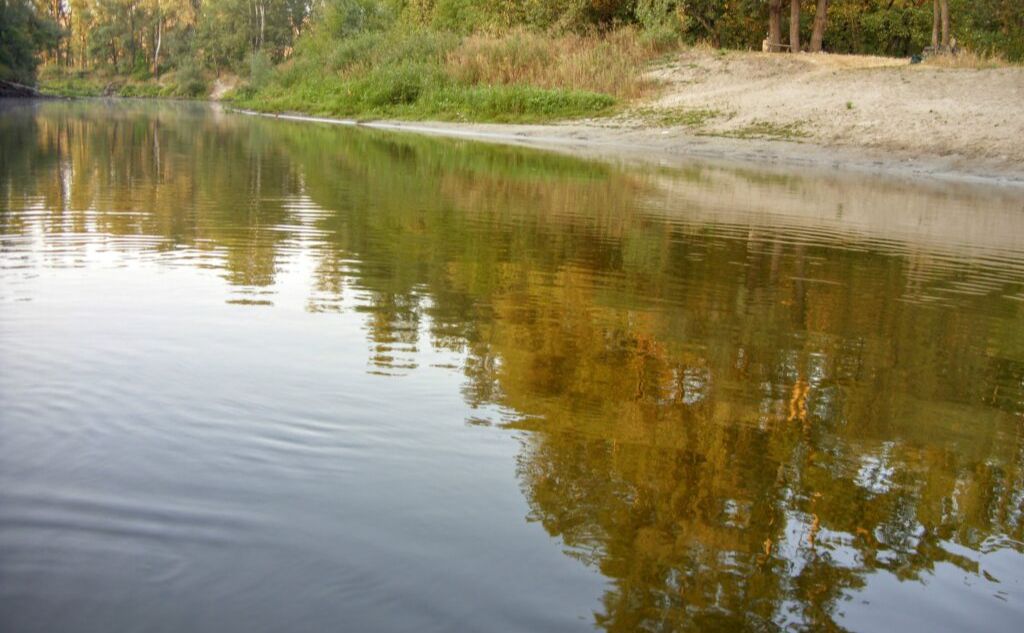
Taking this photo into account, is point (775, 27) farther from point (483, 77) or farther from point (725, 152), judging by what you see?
point (725, 152)

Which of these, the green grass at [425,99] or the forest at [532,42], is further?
the forest at [532,42]

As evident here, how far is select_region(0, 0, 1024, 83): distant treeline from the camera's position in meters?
38.0

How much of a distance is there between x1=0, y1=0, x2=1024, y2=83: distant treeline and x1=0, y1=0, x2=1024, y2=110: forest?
0.09 metres

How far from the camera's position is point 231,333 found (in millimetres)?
5363

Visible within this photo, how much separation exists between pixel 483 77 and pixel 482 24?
→ 1026cm

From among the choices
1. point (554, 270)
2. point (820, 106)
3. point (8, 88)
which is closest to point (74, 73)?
point (8, 88)

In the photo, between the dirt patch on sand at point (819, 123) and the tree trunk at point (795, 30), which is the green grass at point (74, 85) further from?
the tree trunk at point (795, 30)

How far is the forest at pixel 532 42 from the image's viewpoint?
33438 mm

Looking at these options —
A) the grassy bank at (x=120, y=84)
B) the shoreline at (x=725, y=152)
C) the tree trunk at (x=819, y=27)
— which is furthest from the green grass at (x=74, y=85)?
the tree trunk at (x=819, y=27)

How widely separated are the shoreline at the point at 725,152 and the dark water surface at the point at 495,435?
11984mm

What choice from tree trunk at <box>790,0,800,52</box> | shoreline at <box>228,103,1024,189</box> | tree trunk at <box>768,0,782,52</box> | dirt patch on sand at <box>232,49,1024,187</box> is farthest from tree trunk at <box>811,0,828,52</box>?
shoreline at <box>228,103,1024,189</box>

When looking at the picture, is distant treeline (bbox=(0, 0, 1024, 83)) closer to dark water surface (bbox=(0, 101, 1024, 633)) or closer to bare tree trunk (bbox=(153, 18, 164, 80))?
bare tree trunk (bbox=(153, 18, 164, 80))

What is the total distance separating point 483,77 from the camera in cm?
3594

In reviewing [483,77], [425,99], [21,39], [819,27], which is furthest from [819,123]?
[21,39]
